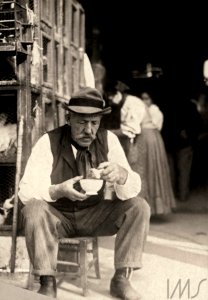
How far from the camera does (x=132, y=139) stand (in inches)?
260

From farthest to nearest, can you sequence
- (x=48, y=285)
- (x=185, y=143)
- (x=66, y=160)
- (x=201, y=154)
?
(x=201, y=154)
(x=185, y=143)
(x=66, y=160)
(x=48, y=285)

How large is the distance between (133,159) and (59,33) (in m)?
2.00

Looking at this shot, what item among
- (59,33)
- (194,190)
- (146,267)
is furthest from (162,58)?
(146,267)

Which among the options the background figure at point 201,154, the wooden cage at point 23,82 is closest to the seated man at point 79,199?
the wooden cage at point 23,82

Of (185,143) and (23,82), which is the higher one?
(23,82)

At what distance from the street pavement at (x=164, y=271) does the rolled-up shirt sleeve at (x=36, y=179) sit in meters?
0.70

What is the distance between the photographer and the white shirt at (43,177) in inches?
144

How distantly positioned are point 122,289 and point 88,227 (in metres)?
0.51

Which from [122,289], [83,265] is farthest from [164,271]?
[83,265]

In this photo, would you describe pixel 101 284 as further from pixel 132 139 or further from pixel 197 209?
pixel 197 209

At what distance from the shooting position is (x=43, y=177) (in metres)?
3.69

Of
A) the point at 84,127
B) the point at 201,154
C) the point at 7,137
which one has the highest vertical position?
the point at 84,127

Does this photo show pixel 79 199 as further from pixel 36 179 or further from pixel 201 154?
pixel 201 154

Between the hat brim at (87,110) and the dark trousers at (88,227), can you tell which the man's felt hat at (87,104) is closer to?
Answer: the hat brim at (87,110)
